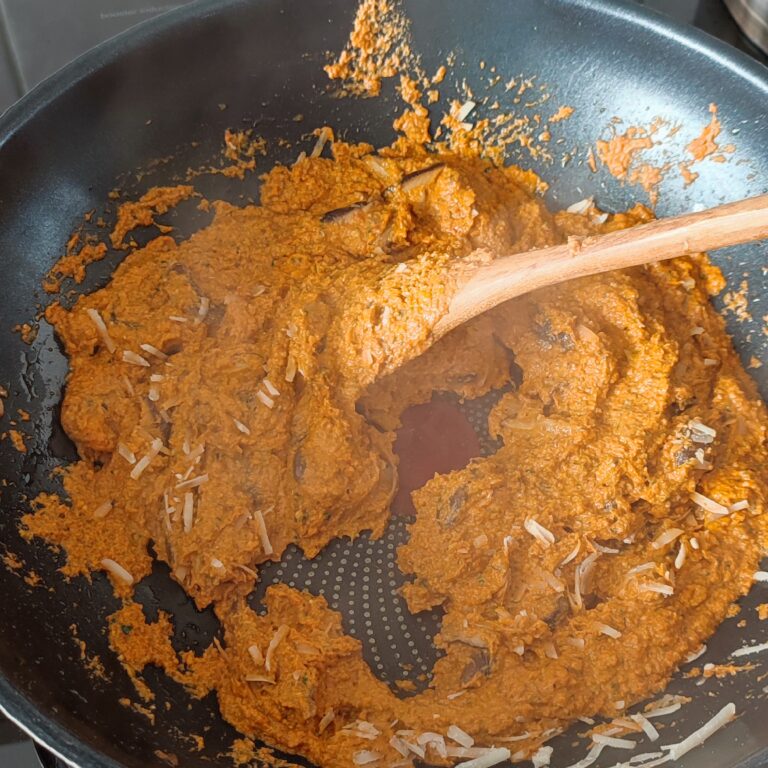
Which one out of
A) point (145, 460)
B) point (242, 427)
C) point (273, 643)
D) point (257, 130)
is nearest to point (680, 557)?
point (273, 643)

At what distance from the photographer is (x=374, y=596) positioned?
6.43 feet

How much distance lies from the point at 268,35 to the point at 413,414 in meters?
1.07

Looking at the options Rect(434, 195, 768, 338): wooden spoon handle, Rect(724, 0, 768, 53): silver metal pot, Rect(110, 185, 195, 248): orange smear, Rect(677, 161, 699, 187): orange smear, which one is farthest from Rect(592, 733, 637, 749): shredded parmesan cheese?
Rect(724, 0, 768, 53): silver metal pot

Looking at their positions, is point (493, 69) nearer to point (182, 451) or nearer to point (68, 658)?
point (182, 451)

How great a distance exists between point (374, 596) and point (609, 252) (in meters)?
1.03

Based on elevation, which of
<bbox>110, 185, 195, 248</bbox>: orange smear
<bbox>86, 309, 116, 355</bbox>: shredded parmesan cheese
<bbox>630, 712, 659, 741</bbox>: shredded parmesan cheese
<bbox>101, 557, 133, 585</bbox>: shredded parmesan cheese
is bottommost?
<bbox>630, 712, 659, 741</bbox>: shredded parmesan cheese

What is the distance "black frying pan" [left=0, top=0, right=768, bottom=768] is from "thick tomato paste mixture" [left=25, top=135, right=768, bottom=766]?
0.19 ft

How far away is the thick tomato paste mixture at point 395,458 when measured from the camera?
1735 millimetres

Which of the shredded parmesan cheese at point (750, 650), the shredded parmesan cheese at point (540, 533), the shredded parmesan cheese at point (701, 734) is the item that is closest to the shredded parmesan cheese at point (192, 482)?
the shredded parmesan cheese at point (540, 533)

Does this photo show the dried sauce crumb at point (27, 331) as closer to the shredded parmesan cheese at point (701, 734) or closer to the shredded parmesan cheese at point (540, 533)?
the shredded parmesan cheese at point (540, 533)

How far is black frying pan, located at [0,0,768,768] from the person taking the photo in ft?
5.46

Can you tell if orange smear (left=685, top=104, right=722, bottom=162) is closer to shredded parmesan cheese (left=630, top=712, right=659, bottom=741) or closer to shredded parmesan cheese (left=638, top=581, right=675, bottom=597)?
shredded parmesan cheese (left=638, top=581, right=675, bottom=597)

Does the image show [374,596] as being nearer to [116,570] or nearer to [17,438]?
[116,570]

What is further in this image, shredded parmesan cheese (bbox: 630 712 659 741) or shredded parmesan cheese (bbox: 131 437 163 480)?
shredded parmesan cheese (bbox: 131 437 163 480)
